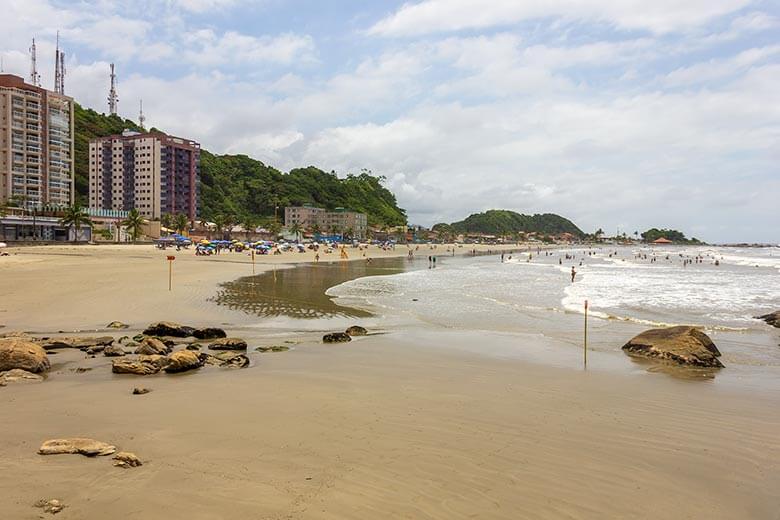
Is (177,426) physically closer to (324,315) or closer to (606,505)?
(606,505)

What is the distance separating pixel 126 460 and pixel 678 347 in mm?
12571

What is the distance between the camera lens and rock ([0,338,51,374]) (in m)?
9.48

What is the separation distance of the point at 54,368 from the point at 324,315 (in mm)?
10312

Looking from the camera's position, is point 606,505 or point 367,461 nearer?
point 606,505

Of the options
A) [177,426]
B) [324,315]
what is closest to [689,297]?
[324,315]

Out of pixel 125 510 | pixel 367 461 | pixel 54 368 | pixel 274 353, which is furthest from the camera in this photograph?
pixel 274 353

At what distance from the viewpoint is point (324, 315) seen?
1948cm

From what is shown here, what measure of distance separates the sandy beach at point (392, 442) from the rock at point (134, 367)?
0.69 ft

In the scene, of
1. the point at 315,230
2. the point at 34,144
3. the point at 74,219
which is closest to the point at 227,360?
the point at 74,219

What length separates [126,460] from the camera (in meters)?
5.60

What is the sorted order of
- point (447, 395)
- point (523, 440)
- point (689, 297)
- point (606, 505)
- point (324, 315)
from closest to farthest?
point (606, 505) → point (523, 440) → point (447, 395) → point (324, 315) → point (689, 297)

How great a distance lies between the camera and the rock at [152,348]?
11422 mm

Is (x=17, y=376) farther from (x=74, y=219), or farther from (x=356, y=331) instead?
(x=74, y=219)

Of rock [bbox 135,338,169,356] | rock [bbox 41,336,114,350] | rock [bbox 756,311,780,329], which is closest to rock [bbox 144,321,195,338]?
rock [bbox 41,336,114,350]
